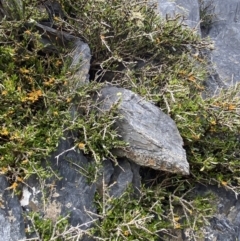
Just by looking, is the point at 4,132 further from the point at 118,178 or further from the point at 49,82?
the point at 118,178

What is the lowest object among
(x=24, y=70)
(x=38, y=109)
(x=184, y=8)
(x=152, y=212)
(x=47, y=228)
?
(x=152, y=212)

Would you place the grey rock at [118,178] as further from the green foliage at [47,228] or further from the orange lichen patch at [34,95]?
the orange lichen patch at [34,95]

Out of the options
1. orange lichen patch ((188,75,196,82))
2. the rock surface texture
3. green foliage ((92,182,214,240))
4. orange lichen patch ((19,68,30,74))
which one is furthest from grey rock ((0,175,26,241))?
orange lichen patch ((188,75,196,82))

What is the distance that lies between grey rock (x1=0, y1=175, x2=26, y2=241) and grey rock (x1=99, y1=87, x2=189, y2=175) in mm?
A: 797

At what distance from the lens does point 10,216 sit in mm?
2287

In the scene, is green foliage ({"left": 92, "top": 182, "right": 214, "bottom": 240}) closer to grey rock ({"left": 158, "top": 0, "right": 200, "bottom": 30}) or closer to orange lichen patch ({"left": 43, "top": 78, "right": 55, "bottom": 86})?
orange lichen patch ({"left": 43, "top": 78, "right": 55, "bottom": 86})

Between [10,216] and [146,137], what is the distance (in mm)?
1042

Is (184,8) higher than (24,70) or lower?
higher

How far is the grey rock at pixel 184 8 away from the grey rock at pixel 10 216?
90.7 inches

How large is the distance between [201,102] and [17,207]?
64.7 inches

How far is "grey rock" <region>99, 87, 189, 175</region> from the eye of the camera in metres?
2.68

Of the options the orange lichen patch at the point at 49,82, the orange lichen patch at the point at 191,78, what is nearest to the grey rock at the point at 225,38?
the orange lichen patch at the point at 191,78

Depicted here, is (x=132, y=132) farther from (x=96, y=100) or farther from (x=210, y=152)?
(x=210, y=152)

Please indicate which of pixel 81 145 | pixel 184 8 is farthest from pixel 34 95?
pixel 184 8
